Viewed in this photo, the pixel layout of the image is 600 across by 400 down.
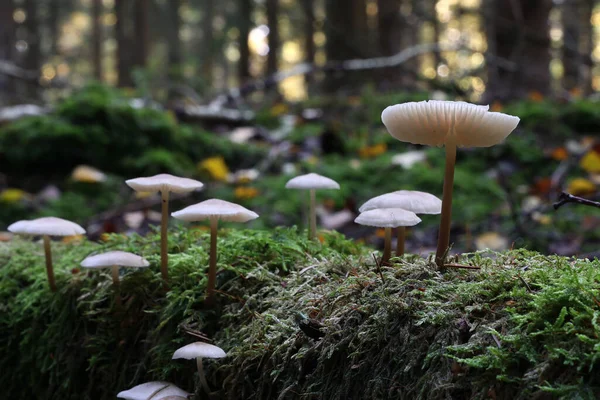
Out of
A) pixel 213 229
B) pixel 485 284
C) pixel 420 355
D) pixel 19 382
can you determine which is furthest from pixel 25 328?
pixel 485 284

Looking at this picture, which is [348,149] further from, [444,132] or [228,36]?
[228,36]

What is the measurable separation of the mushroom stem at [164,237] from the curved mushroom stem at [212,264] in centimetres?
19

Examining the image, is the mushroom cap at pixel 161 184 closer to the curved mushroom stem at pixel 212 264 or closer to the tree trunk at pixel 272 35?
the curved mushroom stem at pixel 212 264

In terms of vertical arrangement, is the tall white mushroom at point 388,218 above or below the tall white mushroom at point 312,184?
below

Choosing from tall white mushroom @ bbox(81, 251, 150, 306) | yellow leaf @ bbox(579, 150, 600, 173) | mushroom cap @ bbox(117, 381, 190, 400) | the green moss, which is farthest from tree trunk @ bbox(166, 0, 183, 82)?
mushroom cap @ bbox(117, 381, 190, 400)

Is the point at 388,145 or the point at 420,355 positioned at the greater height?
the point at 388,145

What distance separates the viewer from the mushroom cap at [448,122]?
1.33 meters

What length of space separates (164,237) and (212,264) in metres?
0.23

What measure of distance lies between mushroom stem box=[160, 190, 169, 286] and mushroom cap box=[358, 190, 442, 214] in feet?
2.24

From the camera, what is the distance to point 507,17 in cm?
680

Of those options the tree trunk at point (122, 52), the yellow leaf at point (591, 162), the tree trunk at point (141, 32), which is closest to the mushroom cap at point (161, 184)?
the yellow leaf at point (591, 162)

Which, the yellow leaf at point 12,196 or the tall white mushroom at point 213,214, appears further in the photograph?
the yellow leaf at point 12,196

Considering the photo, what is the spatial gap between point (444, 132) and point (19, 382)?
1887mm

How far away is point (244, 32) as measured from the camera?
13.1 m
